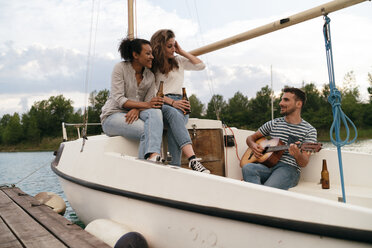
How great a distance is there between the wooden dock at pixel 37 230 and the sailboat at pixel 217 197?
0.92ft

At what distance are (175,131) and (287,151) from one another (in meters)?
1.09

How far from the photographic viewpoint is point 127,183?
8.64ft

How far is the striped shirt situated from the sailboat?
1.10 ft

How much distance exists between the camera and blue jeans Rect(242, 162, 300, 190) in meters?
2.97

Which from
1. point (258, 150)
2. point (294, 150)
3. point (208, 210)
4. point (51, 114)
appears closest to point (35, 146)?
point (51, 114)

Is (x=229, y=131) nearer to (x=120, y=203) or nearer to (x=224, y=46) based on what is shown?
(x=224, y=46)

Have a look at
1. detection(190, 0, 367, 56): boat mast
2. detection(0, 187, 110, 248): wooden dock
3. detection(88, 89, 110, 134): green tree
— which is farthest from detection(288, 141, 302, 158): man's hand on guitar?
detection(88, 89, 110, 134): green tree

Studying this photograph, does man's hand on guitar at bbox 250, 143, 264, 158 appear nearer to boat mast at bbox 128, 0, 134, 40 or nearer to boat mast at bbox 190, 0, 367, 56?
boat mast at bbox 190, 0, 367, 56

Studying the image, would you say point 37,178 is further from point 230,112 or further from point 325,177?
point 230,112

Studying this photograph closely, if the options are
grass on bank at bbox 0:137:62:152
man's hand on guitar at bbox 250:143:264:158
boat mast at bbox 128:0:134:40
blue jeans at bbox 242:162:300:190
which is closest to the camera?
blue jeans at bbox 242:162:300:190

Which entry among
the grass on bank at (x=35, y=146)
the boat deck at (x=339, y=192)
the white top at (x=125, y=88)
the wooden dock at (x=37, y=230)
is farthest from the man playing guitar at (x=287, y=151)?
the grass on bank at (x=35, y=146)

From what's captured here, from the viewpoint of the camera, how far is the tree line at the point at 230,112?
4109cm

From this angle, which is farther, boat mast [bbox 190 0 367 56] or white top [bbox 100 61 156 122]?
white top [bbox 100 61 156 122]

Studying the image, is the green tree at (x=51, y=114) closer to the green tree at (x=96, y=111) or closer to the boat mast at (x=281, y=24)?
the green tree at (x=96, y=111)
